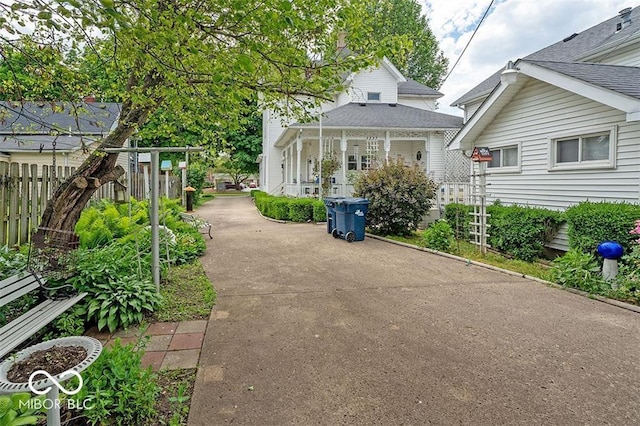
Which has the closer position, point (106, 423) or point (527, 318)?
point (106, 423)

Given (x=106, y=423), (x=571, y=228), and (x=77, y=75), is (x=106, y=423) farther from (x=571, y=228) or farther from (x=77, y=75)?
(x=571, y=228)

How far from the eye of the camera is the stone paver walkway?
306 centimetres

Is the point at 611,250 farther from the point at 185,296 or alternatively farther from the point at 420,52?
the point at 420,52

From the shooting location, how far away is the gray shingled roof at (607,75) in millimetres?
6277

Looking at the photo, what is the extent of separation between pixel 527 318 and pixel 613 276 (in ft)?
7.44

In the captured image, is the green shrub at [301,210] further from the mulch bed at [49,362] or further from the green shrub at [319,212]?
the mulch bed at [49,362]

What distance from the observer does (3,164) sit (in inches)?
197

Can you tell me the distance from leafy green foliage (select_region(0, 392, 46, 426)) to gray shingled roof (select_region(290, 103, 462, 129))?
13.2 m

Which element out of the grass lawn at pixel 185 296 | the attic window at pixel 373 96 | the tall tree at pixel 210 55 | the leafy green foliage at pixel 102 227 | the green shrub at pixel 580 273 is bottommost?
the grass lawn at pixel 185 296

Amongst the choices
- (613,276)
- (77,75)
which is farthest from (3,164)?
(613,276)

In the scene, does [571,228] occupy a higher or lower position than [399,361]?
higher

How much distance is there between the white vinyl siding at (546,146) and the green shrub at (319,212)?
524 centimetres

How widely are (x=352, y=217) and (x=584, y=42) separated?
12204 millimetres

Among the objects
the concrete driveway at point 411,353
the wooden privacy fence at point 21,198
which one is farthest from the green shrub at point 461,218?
the wooden privacy fence at point 21,198
